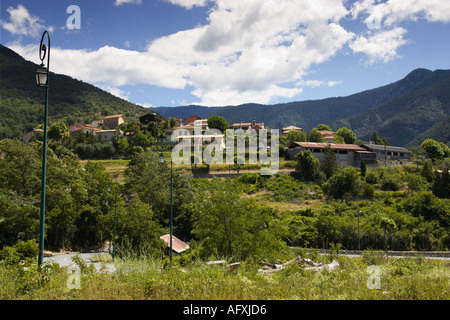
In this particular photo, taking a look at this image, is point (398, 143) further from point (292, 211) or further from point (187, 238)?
point (187, 238)

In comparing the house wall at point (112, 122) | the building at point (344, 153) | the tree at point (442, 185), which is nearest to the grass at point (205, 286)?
the tree at point (442, 185)

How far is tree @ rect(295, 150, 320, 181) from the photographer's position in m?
45.8

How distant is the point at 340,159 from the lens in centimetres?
5378

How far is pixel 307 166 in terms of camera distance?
151 feet

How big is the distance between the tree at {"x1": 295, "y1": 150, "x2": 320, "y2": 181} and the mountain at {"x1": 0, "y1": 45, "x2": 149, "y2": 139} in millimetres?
64177

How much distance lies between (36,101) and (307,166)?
299 ft

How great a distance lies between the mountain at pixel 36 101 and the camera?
288ft

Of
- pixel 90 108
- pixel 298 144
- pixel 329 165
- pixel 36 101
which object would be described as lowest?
pixel 329 165

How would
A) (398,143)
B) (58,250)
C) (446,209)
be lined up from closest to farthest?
1. (58,250)
2. (446,209)
3. (398,143)

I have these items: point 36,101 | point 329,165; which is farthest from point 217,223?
point 36,101

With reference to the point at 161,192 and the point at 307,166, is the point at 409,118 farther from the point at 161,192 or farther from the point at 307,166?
the point at 161,192

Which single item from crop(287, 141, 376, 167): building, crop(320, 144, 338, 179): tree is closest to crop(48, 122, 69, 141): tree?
crop(287, 141, 376, 167): building
